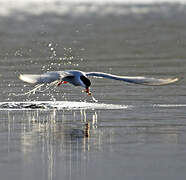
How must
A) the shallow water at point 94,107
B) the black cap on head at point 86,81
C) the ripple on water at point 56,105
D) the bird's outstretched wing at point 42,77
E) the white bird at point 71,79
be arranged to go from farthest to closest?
the ripple on water at point 56,105
the black cap on head at point 86,81
the white bird at point 71,79
the bird's outstretched wing at point 42,77
the shallow water at point 94,107

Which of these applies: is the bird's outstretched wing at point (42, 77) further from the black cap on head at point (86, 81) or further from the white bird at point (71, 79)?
the black cap on head at point (86, 81)

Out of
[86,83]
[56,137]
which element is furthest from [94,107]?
[56,137]

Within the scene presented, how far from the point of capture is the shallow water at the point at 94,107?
14273 millimetres

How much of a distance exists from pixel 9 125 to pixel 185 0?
30.3 meters

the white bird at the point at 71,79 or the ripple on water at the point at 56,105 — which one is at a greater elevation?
the white bird at the point at 71,79

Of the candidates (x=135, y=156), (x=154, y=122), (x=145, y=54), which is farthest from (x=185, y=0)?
(x=135, y=156)

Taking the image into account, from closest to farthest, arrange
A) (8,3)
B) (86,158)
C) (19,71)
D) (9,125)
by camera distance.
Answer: (86,158) → (9,125) → (19,71) → (8,3)

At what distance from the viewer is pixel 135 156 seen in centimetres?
1474

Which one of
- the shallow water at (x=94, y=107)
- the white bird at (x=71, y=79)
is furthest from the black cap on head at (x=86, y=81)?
the shallow water at (x=94, y=107)

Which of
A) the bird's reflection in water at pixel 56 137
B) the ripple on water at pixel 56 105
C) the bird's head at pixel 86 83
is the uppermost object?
the bird's head at pixel 86 83

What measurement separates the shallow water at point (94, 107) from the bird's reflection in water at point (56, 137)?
0.02 m

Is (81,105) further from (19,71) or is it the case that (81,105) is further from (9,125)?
(19,71)

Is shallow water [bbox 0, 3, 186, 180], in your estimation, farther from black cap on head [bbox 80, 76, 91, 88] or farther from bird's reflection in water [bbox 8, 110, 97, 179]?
black cap on head [bbox 80, 76, 91, 88]

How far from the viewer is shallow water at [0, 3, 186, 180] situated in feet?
46.8
